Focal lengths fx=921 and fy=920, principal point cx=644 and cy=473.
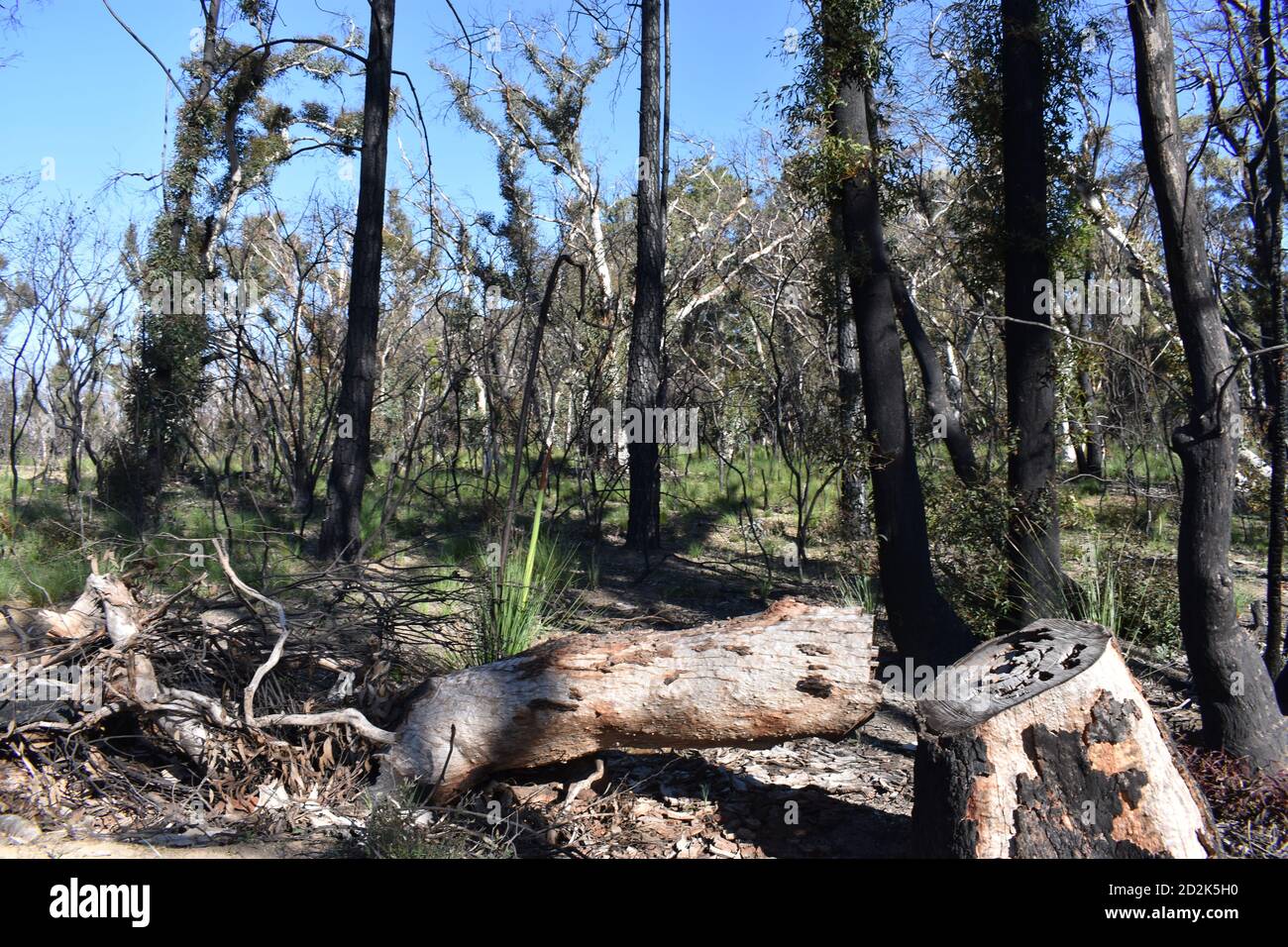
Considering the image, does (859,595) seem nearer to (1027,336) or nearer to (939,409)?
(939,409)

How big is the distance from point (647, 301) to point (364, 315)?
10.4 ft

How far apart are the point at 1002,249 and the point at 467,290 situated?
662 centimetres

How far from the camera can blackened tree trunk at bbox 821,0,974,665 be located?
618 cm

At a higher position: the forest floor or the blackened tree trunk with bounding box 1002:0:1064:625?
the blackened tree trunk with bounding box 1002:0:1064:625

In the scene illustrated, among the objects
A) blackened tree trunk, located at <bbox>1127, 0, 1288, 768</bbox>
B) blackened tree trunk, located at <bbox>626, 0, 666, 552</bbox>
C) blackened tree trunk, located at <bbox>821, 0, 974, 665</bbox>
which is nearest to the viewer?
blackened tree trunk, located at <bbox>1127, 0, 1288, 768</bbox>

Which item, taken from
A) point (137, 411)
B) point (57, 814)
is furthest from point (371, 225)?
point (57, 814)

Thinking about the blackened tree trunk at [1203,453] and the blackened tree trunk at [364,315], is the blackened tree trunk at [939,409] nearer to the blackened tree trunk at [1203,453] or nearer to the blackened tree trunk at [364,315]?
the blackened tree trunk at [1203,453]

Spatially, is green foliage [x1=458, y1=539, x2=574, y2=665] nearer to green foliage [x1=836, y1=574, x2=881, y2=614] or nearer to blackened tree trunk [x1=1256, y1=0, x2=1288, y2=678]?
green foliage [x1=836, y1=574, x2=881, y2=614]

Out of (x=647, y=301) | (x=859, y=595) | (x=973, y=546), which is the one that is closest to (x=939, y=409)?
(x=973, y=546)

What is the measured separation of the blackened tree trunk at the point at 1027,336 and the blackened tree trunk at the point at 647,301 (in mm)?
4424

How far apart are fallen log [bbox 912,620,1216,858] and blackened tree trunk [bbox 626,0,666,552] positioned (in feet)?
22.5

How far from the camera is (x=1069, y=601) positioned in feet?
21.0

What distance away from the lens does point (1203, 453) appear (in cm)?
461

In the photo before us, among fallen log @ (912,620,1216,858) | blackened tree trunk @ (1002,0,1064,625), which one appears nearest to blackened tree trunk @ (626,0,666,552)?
blackened tree trunk @ (1002,0,1064,625)
